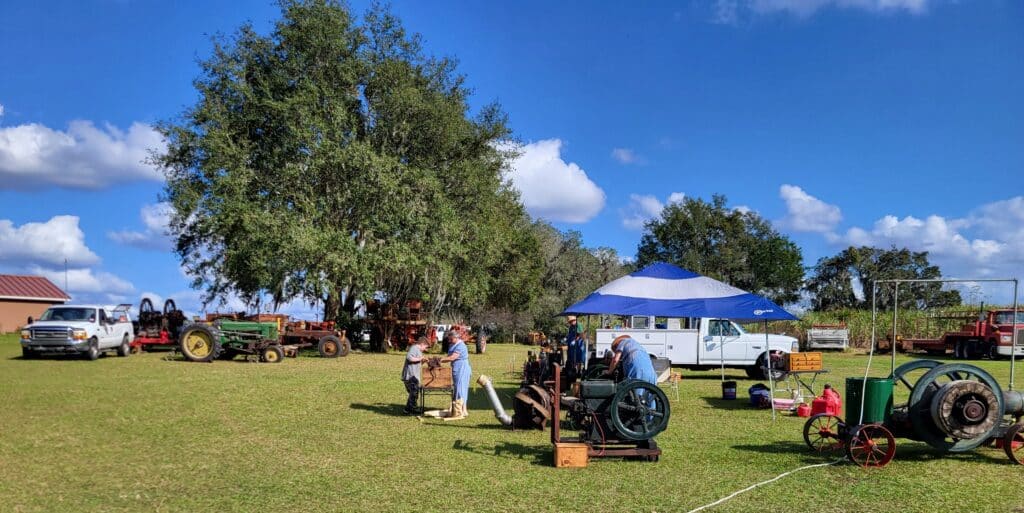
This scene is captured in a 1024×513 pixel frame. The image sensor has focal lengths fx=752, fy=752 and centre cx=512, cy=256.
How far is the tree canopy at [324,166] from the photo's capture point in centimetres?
2781

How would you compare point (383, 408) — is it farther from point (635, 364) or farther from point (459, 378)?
point (635, 364)

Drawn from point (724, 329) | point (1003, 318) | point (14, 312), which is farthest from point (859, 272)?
point (14, 312)

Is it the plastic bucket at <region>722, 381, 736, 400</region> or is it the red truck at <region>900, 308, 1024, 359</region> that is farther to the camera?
the red truck at <region>900, 308, 1024, 359</region>

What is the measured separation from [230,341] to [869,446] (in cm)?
1934

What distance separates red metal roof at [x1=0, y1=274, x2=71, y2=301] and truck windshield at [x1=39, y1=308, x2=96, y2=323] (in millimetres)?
29597

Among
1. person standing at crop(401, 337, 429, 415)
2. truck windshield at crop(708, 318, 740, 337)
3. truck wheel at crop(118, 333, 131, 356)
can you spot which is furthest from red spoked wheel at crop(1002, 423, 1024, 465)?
truck wheel at crop(118, 333, 131, 356)

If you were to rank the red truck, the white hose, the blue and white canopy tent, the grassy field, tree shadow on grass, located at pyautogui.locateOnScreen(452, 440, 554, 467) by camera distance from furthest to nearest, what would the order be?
the red truck
the blue and white canopy tent
tree shadow on grass, located at pyautogui.locateOnScreen(452, 440, 554, 467)
the grassy field
the white hose

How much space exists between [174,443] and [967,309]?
133ft

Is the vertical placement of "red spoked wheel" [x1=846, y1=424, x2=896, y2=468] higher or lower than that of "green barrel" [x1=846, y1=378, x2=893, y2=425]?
lower

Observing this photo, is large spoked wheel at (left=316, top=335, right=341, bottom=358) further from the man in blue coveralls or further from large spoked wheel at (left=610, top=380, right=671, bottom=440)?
large spoked wheel at (left=610, top=380, right=671, bottom=440)

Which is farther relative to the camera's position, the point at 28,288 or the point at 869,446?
the point at 28,288

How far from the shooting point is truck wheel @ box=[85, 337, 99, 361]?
22.3m

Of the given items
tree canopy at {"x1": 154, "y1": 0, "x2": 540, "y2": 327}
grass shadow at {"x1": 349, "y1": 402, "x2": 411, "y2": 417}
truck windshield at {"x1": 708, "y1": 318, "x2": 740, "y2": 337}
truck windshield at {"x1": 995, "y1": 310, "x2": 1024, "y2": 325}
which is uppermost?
tree canopy at {"x1": 154, "y1": 0, "x2": 540, "y2": 327}

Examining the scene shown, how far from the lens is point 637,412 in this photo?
8727 mm
